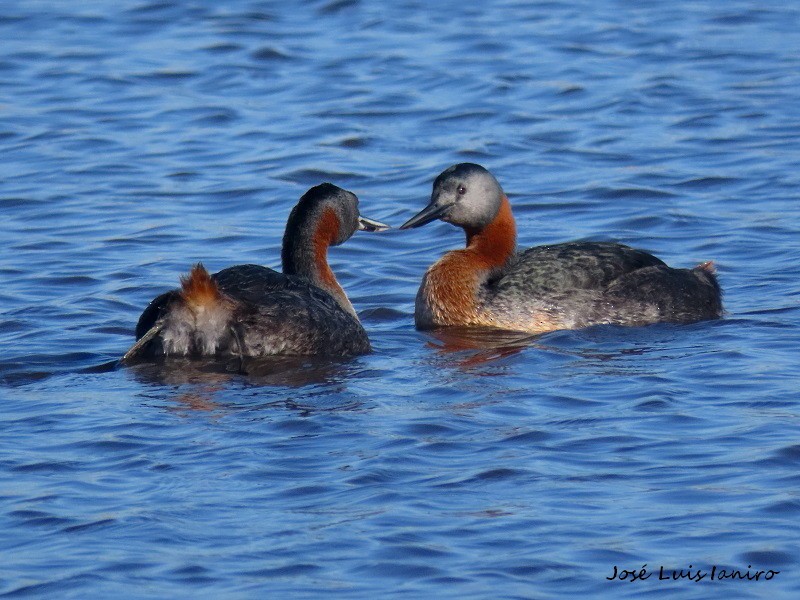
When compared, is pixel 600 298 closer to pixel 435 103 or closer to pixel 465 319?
pixel 465 319

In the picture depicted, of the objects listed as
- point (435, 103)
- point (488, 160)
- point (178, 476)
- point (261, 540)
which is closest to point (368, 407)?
point (178, 476)

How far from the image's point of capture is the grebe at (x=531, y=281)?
10.1 m

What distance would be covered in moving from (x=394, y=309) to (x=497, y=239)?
34.4 inches

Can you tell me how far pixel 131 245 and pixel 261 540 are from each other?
20.8ft

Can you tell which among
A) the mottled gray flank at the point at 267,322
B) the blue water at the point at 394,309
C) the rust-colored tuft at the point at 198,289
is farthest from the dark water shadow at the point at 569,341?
the rust-colored tuft at the point at 198,289

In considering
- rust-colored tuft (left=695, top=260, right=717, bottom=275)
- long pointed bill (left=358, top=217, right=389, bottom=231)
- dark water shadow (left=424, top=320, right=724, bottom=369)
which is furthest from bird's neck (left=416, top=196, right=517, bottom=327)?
rust-colored tuft (left=695, top=260, right=717, bottom=275)

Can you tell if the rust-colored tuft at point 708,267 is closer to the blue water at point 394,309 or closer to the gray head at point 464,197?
the blue water at point 394,309

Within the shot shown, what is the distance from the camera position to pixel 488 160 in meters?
14.7

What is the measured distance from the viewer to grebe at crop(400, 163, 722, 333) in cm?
1014

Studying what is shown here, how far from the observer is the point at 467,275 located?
10484 millimetres

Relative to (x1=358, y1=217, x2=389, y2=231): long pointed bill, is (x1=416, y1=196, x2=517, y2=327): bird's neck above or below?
below

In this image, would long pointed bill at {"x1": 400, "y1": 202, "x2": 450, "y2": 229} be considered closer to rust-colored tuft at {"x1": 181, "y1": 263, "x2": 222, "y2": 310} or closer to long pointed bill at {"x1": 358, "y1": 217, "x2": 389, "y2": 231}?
long pointed bill at {"x1": 358, "y1": 217, "x2": 389, "y2": 231}

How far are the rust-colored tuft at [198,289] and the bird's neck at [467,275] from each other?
6.92 feet

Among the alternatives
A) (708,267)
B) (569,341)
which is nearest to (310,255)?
(569,341)
